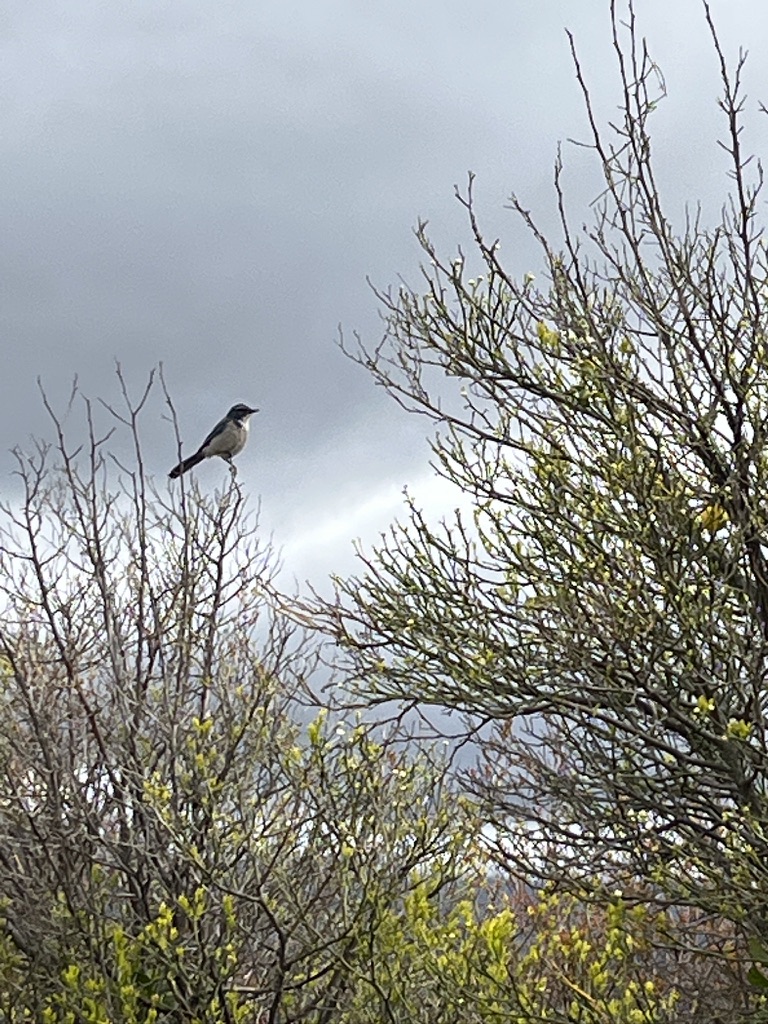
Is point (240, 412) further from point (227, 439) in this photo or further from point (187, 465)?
point (187, 465)

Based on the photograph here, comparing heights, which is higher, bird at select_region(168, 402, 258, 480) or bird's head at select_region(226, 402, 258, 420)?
bird's head at select_region(226, 402, 258, 420)

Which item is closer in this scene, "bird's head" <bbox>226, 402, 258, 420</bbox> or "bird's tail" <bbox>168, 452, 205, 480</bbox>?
"bird's tail" <bbox>168, 452, 205, 480</bbox>

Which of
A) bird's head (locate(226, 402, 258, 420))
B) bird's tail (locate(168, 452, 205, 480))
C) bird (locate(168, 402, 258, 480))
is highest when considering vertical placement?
bird's head (locate(226, 402, 258, 420))

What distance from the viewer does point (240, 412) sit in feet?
38.9

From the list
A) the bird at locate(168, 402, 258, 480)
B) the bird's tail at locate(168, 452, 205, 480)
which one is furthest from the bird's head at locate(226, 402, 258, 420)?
the bird's tail at locate(168, 452, 205, 480)

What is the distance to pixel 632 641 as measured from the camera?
559 centimetres

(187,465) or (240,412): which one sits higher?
(240,412)

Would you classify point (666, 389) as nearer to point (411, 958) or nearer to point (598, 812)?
point (598, 812)

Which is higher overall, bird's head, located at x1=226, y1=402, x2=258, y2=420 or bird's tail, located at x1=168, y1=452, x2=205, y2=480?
bird's head, located at x1=226, y1=402, x2=258, y2=420

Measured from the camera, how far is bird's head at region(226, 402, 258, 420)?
38.5 ft

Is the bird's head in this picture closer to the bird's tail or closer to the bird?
the bird

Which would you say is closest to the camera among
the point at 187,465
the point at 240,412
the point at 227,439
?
the point at 187,465

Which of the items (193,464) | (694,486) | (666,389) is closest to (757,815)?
(694,486)

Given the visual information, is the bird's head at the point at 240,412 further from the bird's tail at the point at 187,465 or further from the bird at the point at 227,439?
the bird's tail at the point at 187,465
